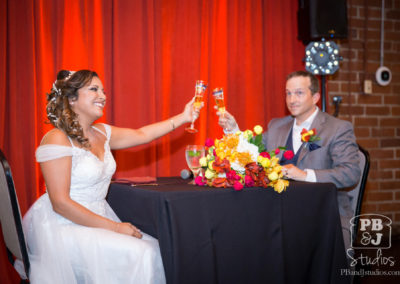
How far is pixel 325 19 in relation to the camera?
12.4ft

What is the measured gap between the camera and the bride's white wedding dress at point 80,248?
1.79 m

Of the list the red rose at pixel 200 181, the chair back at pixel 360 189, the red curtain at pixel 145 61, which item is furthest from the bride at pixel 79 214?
the chair back at pixel 360 189

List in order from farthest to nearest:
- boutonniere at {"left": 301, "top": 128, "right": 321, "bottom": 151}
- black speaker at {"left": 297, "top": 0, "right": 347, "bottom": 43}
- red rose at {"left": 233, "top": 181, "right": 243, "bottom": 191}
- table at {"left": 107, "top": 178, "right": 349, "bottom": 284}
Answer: black speaker at {"left": 297, "top": 0, "right": 347, "bottom": 43}
boutonniere at {"left": 301, "top": 128, "right": 321, "bottom": 151}
red rose at {"left": 233, "top": 181, "right": 243, "bottom": 191}
table at {"left": 107, "top": 178, "right": 349, "bottom": 284}

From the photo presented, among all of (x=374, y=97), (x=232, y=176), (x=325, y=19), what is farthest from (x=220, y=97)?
(x=374, y=97)

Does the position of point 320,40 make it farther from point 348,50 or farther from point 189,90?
point 189,90

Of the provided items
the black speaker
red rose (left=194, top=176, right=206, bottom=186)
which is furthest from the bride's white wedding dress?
the black speaker

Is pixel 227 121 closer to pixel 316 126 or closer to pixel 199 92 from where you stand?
pixel 199 92

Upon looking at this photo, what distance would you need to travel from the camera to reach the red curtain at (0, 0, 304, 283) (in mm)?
3043

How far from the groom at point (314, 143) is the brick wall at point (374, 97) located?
143 cm

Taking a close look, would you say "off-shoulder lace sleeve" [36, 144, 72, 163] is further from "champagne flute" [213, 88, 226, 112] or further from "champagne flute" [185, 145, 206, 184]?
"champagne flute" [213, 88, 226, 112]

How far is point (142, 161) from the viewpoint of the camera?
11.5 ft

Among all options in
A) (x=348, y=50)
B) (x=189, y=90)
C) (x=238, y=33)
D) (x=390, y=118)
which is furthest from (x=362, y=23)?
(x=189, y=90)

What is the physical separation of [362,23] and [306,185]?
2988 mm

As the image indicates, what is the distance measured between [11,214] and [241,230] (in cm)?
105
